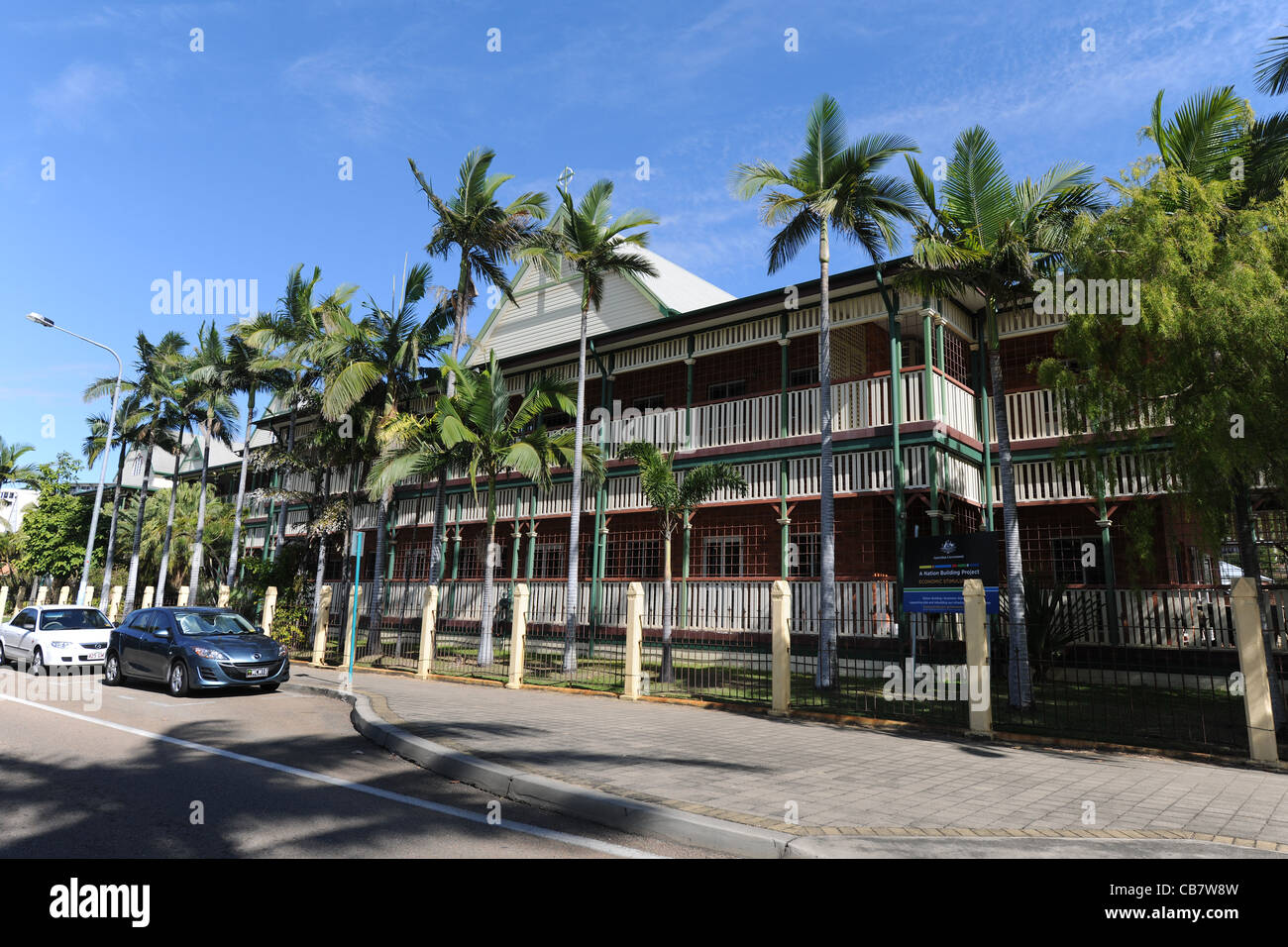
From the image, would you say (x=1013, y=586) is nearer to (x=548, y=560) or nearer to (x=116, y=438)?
(x=548, y=560)

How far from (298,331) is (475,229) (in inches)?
246

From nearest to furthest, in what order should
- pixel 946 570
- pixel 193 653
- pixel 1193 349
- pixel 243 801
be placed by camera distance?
1. pixel 243 801
2. pixel 1193 349
3. pixel 946 570
4. pixel 193 653

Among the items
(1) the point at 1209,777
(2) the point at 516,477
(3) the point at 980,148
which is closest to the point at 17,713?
(2) the point at 516,477

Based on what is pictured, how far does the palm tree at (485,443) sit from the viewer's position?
52.7ft

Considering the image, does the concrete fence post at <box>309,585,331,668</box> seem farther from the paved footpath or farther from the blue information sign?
the blue information sign

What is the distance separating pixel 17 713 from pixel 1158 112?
58.0 ft

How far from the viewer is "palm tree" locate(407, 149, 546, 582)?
18094 mm

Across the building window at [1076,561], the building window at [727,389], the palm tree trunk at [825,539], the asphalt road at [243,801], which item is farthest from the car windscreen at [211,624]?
the building window at [1076,561]

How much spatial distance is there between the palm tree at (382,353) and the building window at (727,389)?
24.5ft

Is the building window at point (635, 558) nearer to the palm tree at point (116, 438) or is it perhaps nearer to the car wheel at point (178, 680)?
the car wheel at point (178, 680)

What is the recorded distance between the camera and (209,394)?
3075 cm

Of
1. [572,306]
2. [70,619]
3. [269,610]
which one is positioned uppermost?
[572,306]

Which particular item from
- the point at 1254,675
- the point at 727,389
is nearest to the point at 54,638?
the point at 727,389

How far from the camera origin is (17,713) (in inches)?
412
